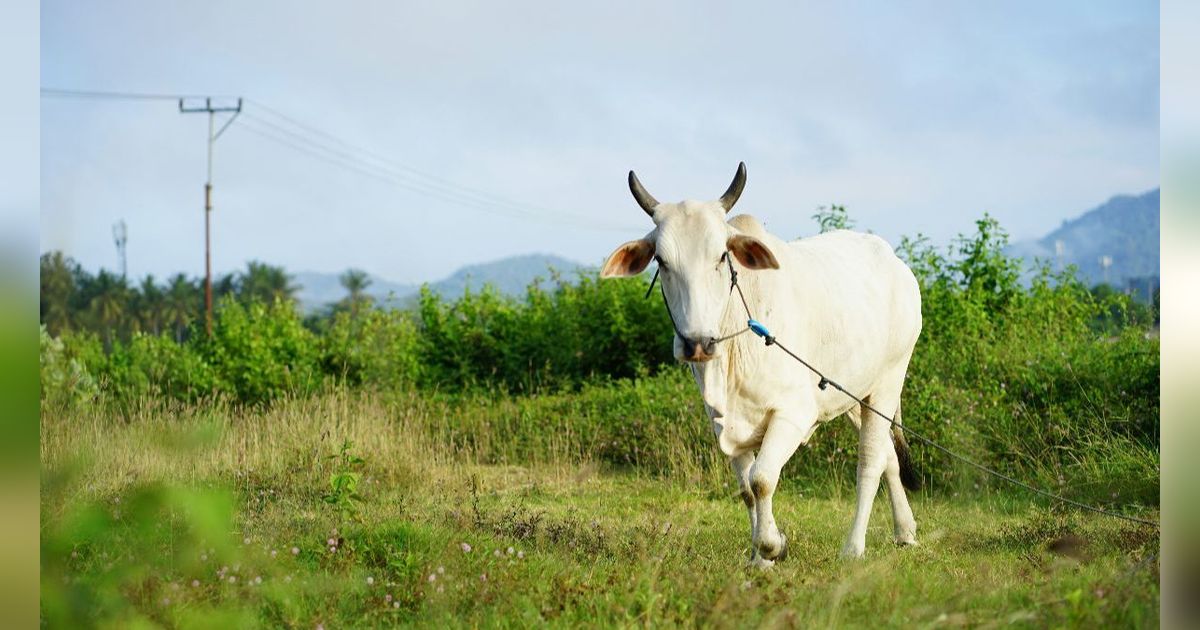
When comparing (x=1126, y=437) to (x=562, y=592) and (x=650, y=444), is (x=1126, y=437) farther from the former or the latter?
(x=562, y=592)

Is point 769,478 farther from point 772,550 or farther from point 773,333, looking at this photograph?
point 773,333

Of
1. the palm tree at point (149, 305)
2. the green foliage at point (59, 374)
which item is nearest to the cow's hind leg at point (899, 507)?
the green foliage at point (59, 374)

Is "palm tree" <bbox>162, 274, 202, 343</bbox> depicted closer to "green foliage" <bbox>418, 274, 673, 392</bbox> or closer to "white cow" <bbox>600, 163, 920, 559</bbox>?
"green foliage" <bbox>418, 274, 673, 392</bbox>

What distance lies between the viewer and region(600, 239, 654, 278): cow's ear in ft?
19.3

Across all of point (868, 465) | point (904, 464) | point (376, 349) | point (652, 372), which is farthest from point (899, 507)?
point (376, 349)

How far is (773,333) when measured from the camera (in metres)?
6.17

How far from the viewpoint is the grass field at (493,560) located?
14.6ft

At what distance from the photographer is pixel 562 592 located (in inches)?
203

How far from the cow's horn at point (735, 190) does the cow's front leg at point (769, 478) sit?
3.77ft

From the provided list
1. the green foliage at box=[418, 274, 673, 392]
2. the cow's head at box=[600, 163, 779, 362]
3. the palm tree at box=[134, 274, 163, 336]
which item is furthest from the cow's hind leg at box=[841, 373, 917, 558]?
the palm tree at box=[134, 274, 163, 336]

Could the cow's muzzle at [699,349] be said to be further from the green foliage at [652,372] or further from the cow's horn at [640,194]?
the green foliage at [652,372]

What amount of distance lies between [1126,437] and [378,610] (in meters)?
6.57

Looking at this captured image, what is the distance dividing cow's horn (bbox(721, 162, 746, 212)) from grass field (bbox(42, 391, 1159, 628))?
1.80m

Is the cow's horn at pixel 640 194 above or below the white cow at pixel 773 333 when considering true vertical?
above
